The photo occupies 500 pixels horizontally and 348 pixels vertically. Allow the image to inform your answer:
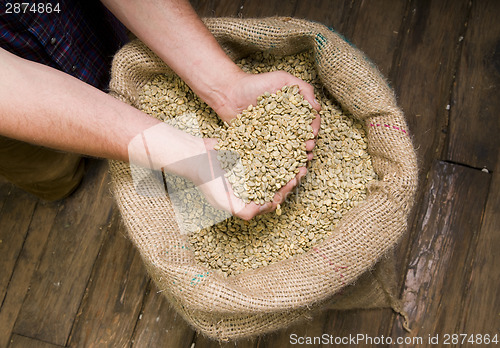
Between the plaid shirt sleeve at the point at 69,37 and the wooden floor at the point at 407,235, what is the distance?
0.38m

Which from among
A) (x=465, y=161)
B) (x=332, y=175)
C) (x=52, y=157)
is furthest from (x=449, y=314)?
(x=52, y=157)

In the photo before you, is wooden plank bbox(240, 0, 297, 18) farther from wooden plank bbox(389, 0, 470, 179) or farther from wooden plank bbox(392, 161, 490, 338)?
wooden plank bbox(392, 161, 490, 338)

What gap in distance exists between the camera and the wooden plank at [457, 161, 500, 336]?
1.33 metres

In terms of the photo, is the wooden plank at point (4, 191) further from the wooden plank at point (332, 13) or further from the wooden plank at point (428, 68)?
the wooden plank at point (428, 68)

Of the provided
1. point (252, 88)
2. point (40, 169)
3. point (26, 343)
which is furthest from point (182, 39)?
point (26, 343)

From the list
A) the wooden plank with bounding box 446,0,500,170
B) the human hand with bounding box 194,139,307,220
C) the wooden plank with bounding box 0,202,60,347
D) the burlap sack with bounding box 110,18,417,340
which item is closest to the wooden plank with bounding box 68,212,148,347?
the wooden plank with bounding box 0,202,60,347

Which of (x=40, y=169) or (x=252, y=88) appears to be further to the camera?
(x=40, y=169)

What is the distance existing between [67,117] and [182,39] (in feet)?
1.14

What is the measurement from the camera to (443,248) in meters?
1.36

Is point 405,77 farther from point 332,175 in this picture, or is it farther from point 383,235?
point 383,235

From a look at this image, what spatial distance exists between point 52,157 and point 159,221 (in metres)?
0.51

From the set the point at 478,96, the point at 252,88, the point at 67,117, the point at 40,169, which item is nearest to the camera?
the point at 67,117

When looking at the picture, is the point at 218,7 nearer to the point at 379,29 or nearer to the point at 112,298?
the point at 379,29

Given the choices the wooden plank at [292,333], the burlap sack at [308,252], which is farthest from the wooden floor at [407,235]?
the burlap sack at [308,252]
